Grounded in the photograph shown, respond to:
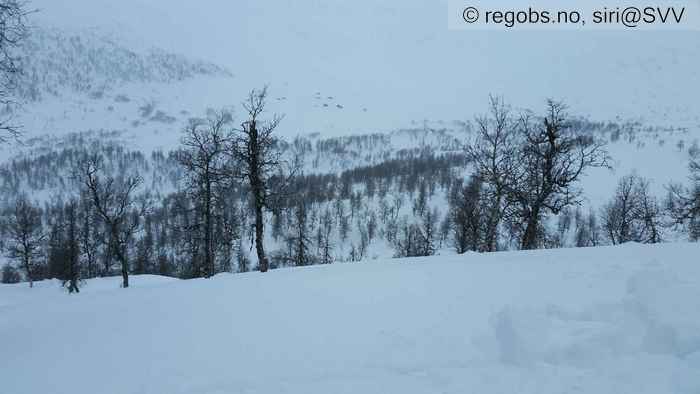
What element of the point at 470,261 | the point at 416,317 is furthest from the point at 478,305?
the point at 470,261

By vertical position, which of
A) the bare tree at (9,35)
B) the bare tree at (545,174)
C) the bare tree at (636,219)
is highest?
the bare tree at (9,35)

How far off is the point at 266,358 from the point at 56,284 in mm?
43272

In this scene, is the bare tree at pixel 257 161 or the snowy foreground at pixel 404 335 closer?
the snowy foreground at pixel 404 335

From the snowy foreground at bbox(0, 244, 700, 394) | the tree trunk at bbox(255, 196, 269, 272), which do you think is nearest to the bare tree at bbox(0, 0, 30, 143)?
the snowy foreground at bbox(0, 244, 700, 394)

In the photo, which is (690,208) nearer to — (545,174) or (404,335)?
(545,174)

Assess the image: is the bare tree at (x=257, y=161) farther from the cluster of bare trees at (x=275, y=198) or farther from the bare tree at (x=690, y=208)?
the bare tree at (x=690, y=208)

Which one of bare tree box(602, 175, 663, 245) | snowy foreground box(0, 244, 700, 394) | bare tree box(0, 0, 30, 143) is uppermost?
bare tree box(0, 0, 30, 143)

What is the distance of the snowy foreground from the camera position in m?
4.93

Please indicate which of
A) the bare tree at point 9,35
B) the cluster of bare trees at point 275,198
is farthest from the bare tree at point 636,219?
the bare tree at point 9,35

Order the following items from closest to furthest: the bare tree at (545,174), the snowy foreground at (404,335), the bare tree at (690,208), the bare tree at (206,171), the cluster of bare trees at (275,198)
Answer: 1. the snowy foreground at (404,335)
2. the cluster of bare trees at (275,198)
3. the bare tree at (545,174)
4. the bare tree at (206,171)
5. the bare tree at (690,208)

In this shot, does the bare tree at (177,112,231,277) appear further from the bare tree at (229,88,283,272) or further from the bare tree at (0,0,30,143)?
the bare tree at (0,0,30,143)

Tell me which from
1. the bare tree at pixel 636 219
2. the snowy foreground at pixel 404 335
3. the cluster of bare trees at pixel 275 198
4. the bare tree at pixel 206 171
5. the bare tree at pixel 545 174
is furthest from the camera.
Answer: the bare tree at pixel 636 219

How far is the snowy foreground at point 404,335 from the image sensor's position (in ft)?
16.2

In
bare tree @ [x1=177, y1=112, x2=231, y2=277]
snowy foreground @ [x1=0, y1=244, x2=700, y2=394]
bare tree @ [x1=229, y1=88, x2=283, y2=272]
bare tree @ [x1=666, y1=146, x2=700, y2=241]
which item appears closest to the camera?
snowy foreground @ [x1=0, y1=244, x2=700, y2=394]
